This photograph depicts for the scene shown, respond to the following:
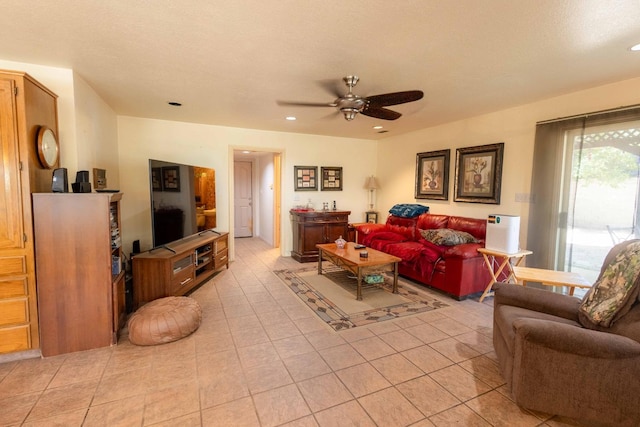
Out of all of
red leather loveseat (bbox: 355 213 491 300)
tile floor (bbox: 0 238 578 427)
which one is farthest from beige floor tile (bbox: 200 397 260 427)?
red leather loveseat (bbox: 355 213 491 300)

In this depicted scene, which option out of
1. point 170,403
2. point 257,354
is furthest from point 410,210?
point 170,403

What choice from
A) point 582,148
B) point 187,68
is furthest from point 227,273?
point 582,148

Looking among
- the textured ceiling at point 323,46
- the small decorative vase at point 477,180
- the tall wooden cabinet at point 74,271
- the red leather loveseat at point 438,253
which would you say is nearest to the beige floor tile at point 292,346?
the tall wooden cabinet at point 74,271

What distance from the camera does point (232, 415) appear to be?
165 centimetres

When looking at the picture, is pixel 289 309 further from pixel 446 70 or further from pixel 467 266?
pixel 446 70

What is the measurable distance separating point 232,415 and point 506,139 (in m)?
4.28

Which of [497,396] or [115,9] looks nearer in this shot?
[115,9]

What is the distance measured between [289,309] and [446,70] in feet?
9.27

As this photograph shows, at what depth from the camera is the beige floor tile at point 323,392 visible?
1.75 m

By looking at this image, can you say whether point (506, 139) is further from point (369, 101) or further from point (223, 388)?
point (223, 388)

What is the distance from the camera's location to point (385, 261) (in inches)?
135

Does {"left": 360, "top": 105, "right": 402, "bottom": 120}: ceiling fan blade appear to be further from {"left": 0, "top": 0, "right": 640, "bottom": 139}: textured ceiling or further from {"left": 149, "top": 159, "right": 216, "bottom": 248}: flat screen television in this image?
{"left": 149, "top": 159, "right": 216, "bottom": 248}: flat screen television

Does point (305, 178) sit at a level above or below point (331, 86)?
below

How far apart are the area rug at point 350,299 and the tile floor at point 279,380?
19cm
